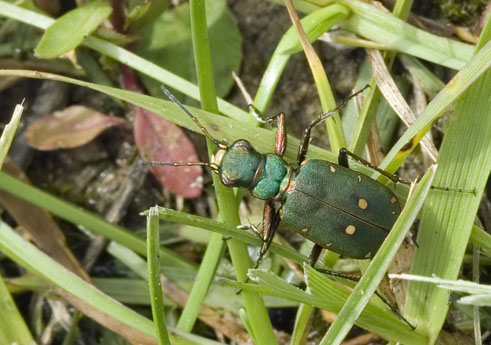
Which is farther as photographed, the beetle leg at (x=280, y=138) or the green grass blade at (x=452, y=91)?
the beetle leg at (x=280, y=138)

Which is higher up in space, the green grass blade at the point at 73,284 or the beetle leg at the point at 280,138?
the beetle leg at the point at 280,138

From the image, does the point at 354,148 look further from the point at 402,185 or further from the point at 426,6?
the point at 426,6

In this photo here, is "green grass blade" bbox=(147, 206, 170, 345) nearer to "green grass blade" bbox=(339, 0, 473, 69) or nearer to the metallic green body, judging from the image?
the metallic green body

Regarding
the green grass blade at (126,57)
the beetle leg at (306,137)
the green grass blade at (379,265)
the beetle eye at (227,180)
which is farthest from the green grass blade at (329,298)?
the green grass blade at (126,57)

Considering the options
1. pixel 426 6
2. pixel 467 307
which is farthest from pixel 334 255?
pixel 426 6

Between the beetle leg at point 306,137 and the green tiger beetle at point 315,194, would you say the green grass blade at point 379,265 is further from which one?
the beetle leg at point 306,137

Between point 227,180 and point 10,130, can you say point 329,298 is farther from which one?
point 10,130

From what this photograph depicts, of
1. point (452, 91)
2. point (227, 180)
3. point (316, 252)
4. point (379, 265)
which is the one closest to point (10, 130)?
point (227, 180)
